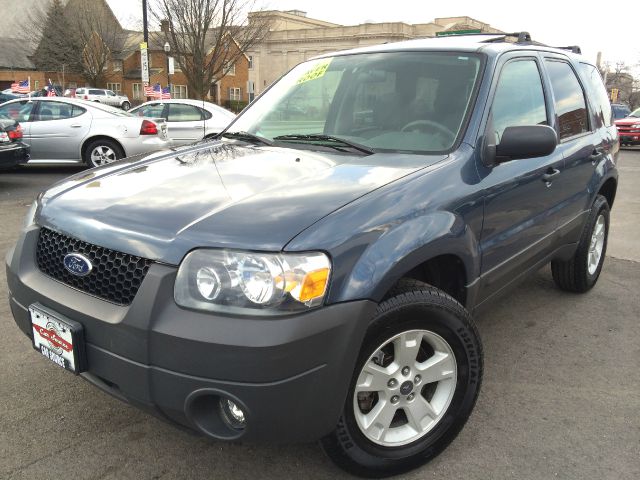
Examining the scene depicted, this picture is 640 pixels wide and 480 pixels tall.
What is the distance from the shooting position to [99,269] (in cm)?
209

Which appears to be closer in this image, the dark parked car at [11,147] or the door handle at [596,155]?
the door handle at [596,155]

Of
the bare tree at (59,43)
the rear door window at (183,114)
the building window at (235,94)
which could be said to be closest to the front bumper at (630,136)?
the rear door window at (183,114)

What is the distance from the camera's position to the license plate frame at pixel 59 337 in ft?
6.80

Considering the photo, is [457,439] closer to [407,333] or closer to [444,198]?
[407,333]

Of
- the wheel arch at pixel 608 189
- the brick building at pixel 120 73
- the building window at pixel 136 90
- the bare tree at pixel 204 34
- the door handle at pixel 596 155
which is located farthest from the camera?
the building window at pixel 136 90

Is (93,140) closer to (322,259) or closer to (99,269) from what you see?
(99,269)

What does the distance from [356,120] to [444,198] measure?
907 millimetres

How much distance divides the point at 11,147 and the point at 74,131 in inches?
64.5

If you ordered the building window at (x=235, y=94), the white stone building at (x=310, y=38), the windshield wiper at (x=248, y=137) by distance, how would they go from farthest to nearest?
the white stone building at (x=310, y=38) → the building window at (x=235, y=94) → the windshield wiper at (x=248, y=137)

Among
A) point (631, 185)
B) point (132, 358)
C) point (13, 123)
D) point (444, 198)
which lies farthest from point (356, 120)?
point (631, 185)

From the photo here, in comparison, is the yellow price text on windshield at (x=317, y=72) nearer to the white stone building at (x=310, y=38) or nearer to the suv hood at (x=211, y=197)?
the suv hood at (x=211, y=197)

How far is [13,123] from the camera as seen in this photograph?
8.95m

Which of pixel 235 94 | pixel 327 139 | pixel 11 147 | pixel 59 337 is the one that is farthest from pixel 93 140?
pixel 235 94

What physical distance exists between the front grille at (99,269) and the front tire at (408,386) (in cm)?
85
